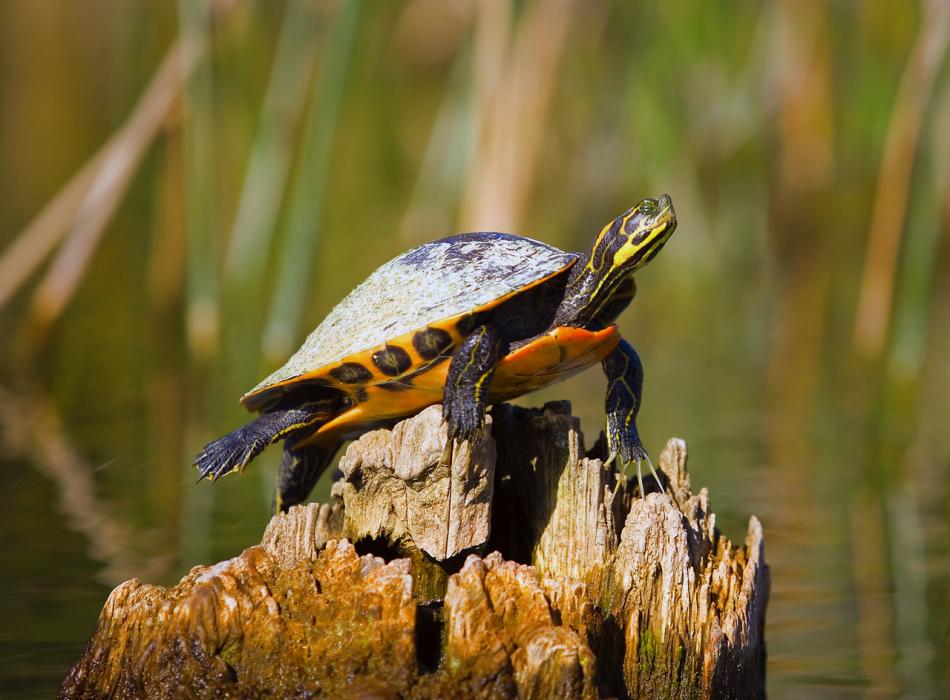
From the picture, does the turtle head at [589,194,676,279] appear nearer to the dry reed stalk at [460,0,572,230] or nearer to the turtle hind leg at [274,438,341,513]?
the turtle hind leg at [274,438,341,513]

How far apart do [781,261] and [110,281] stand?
5335 millimetres

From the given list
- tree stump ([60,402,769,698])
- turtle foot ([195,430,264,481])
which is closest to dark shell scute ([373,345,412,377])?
tree stump ([60,402,769,698])

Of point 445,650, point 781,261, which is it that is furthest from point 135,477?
point 781,261

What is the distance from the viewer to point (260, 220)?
22.2 feet

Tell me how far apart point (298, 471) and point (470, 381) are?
70cm

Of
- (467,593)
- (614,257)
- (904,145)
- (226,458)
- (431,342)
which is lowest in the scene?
(467,593)

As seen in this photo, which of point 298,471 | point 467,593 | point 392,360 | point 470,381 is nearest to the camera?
point 467,593

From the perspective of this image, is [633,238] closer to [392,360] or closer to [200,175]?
[392,360]

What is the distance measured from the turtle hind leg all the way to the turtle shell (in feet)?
0.55

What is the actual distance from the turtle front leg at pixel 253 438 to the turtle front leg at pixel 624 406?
0.69 m

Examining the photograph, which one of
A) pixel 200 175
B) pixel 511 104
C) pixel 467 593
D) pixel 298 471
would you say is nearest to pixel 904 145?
pixel 511 104

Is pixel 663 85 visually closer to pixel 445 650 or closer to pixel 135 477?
pixel 135 477

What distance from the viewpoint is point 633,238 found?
9.79ft

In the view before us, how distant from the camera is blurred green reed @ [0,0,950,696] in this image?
392 cm
